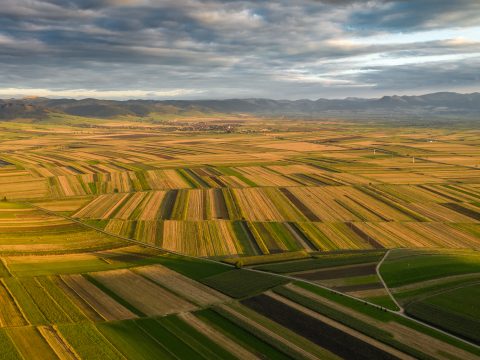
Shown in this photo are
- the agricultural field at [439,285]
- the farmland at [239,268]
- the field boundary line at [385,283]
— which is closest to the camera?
the farmland at [239,268]

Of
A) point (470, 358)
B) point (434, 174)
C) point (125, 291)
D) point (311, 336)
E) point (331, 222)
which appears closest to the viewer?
point (470, 358)

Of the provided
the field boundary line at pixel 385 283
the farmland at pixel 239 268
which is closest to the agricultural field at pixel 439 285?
the farmland at pixel 239 268

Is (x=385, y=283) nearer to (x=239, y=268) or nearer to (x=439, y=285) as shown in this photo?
(x=439, y=285)

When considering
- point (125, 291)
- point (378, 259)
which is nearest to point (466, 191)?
point (378, 259)

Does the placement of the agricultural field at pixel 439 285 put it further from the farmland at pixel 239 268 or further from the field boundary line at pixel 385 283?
the field boundary line at pixel 385 283

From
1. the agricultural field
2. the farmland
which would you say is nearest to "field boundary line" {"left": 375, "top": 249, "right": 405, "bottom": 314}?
the farmland

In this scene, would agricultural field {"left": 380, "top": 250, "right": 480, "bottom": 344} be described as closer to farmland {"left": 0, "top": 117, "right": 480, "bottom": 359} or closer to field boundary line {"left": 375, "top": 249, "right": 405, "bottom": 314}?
farmland {"left": 0, "top": 117, "right": 480, "bottom": 359}

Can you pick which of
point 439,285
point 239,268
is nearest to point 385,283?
point 439,285

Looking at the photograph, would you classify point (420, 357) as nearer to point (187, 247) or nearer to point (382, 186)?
point (187, 247)
